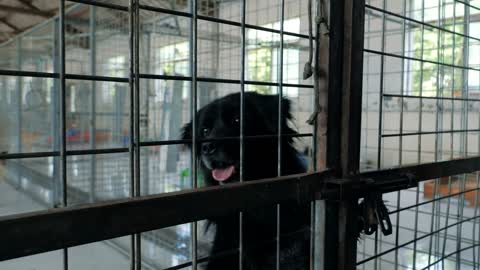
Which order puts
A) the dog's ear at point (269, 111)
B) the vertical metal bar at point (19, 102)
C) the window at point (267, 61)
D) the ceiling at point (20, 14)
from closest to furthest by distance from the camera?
the dog's ear at point (269, 111) < the window at point (267, 61) < the vertical metal bar at point (19, 102) < the ceiling at point (20, 14)

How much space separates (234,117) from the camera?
56.1 inches

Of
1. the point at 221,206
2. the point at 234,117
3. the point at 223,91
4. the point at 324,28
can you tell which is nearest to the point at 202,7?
the point at 223,91

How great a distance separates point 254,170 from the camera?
1325mm

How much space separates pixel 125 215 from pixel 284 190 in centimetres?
37

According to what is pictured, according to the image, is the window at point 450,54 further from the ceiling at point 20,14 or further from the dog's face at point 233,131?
the ceiling at point 20,14

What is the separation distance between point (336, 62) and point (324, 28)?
88 mm

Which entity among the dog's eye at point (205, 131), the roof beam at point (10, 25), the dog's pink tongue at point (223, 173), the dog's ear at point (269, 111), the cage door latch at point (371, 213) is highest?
the roof beam at point (10, 25)

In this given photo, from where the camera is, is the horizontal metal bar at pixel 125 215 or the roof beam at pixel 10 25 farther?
the roof beam at pixel 10 25

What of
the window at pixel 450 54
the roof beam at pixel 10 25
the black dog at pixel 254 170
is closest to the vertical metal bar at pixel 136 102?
the black dog at pixel 254 170

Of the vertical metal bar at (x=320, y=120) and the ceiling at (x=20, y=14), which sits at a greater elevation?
the ceiling at (x=20, y=14)

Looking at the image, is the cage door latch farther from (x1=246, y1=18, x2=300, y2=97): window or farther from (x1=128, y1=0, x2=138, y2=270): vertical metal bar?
(x1=246, y1=18, x2=300, y2=97): window

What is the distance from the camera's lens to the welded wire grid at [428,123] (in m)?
1.99

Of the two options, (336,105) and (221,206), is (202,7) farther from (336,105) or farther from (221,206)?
(221,206)

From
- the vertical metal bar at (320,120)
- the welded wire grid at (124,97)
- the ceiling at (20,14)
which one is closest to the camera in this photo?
the vertical metal bar at (320,120)
